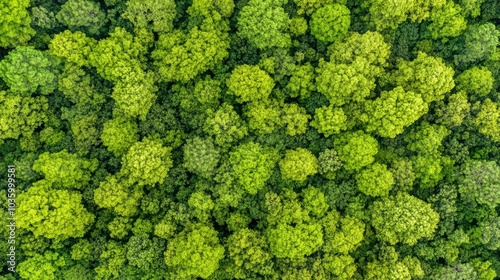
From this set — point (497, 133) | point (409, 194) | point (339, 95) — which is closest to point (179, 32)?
point (339, 95)

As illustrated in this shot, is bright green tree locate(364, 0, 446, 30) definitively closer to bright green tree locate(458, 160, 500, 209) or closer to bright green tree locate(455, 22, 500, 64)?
bright green tree locate(455, 22, 500, 64)

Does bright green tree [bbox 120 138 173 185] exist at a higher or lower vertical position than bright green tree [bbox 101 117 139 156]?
lower

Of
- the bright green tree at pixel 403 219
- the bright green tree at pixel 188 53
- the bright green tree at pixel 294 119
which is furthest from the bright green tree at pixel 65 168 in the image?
the bright green tree at pixel 403 219

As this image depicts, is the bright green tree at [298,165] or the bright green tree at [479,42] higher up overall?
the bright green tree at [479,42]

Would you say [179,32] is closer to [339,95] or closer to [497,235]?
[339,95]

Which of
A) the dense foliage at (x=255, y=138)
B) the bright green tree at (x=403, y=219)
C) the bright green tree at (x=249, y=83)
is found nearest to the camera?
the bright green tree at (x=403, y=219)

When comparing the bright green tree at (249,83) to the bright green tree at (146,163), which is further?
the bright green tree at (249,83)

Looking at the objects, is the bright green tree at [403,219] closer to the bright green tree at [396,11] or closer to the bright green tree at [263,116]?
the bright green tree at [263,116]

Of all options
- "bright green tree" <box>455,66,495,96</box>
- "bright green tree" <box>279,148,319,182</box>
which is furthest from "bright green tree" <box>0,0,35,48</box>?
"bright green tree" <box>455,66,495,96</box>

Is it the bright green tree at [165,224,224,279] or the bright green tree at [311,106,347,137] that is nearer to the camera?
the bright green tree at [165,224,224,279]

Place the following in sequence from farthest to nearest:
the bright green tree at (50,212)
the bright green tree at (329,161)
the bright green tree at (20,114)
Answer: the bright green tree at (329,161), the bright green tree at (20,114), the bright green tree at (50,212)
